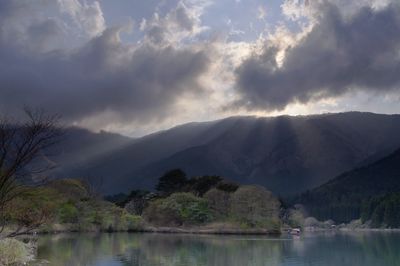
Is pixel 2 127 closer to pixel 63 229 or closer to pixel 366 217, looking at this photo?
pixel 63 229

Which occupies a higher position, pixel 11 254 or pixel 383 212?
pixel 383 212

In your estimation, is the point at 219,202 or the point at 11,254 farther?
the point at 219,202

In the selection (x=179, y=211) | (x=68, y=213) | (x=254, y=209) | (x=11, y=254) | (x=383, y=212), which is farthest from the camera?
(x=383, y=212)

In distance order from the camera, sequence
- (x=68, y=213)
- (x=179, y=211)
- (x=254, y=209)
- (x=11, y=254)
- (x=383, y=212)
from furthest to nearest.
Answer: (x=383, y=212) < (x=179, y=211) < (x=254, y=209) < (x=68, y=213) < (x=11, y=254)

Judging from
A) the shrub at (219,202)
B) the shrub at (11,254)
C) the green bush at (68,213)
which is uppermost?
the shrub at (219,202)

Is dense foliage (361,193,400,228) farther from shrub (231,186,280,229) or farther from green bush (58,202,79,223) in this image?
green bush (58,202,79,223)

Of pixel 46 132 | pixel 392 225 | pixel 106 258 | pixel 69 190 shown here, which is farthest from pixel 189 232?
pixel 392 225

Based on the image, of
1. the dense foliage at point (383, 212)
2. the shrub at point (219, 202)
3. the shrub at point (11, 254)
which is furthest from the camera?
the dense foliage at point (383, 212)

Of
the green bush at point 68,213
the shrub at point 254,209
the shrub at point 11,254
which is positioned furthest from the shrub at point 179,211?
the shrub at point 11,254

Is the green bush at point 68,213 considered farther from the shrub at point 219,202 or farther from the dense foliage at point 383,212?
the dense foliage at point 383,212

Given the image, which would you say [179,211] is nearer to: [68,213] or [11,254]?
[68,213]

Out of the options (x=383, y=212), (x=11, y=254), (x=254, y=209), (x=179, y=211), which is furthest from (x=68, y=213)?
(x=383, y=212)

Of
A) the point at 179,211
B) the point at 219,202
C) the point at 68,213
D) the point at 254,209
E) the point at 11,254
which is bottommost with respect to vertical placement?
the point at 11,254

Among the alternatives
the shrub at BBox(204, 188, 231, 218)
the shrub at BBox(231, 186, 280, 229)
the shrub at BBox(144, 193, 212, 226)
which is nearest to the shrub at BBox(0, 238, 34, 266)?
the shrub at BBox(231, 186, 280, 229)
